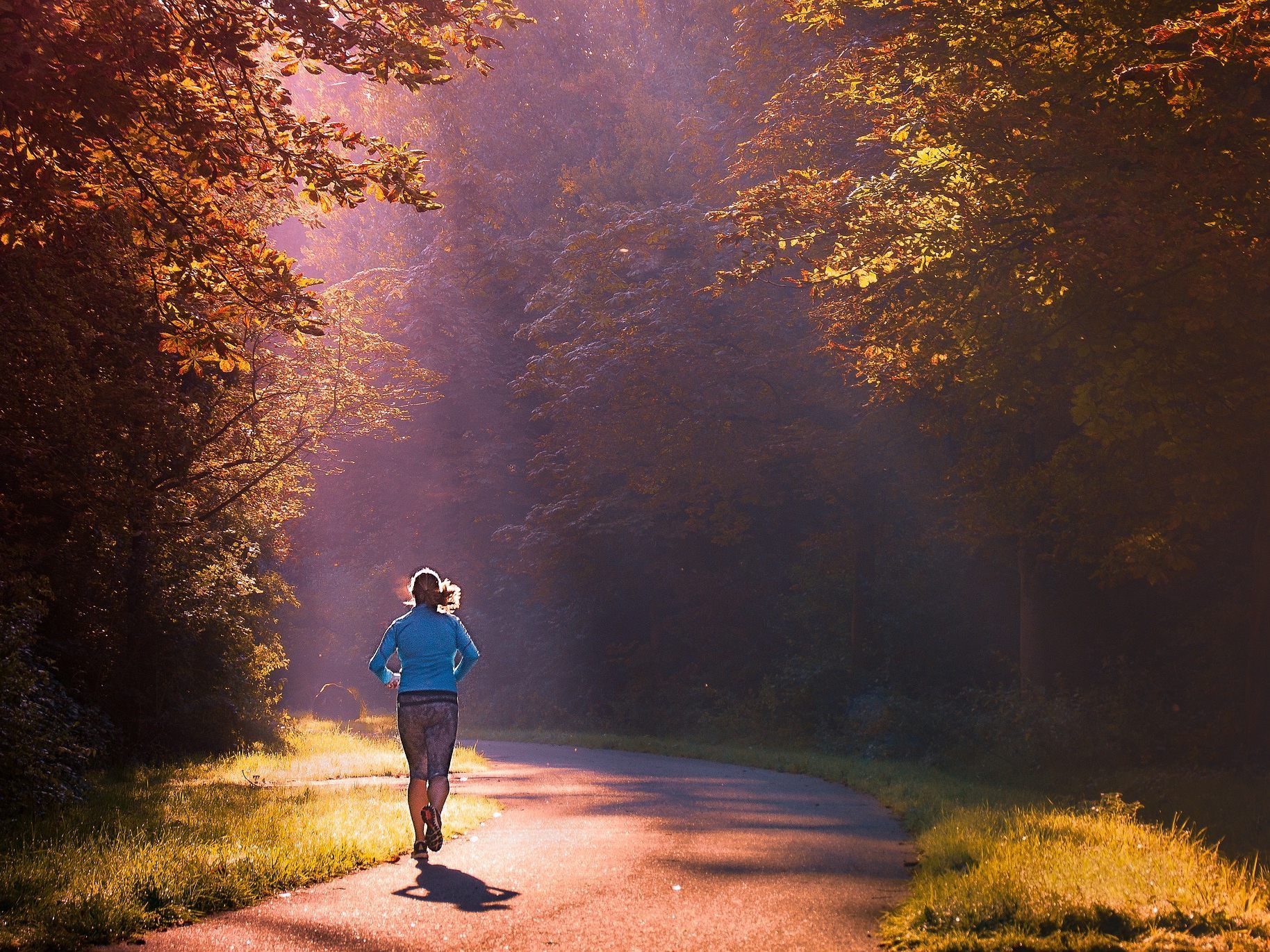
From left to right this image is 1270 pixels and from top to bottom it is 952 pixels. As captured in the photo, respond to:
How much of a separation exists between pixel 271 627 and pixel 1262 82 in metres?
19.5

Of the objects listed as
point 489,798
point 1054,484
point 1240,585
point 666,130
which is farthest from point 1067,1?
point 666,130

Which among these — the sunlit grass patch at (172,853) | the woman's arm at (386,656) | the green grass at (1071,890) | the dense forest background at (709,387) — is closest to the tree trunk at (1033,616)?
the dense forest background at (709,387)

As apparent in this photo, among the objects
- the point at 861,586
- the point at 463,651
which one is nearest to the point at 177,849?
the point at 463,651

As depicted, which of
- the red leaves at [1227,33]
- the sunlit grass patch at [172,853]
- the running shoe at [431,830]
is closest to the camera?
the sunlit grass patch at [172,853]

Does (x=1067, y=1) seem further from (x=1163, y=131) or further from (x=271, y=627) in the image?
(x=271, y=627)

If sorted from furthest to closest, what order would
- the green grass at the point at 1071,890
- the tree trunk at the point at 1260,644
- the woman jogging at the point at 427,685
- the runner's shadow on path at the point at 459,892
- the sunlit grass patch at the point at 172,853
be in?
the tree trunk at the point at 1260,644 < the woman jogging at the point at 427,685 < the runner's shadow on path at the point at 459,892 < the sunlit grass patch at the point at 172,853 < the green grass at the point at 1071,890

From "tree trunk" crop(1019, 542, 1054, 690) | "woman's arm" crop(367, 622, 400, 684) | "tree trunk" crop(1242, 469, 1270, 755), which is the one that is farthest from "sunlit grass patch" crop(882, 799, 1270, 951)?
"tree trunk" crop(1019, 542, 1054, 690)

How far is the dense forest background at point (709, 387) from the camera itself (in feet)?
34.1

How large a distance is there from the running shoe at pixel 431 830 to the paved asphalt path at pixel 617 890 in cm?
17

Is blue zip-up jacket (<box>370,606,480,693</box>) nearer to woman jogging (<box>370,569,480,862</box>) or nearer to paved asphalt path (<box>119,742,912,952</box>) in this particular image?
woman jogging (<box>370,569,480,862</box>)

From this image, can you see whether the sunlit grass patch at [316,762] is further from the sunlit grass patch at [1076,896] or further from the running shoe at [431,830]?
the sunlit grass patch at [1076,896]

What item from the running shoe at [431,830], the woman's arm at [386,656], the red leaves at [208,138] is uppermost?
the red leaves at [208,138]

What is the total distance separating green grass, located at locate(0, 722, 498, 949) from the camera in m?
6.01

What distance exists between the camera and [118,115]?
6.76m
